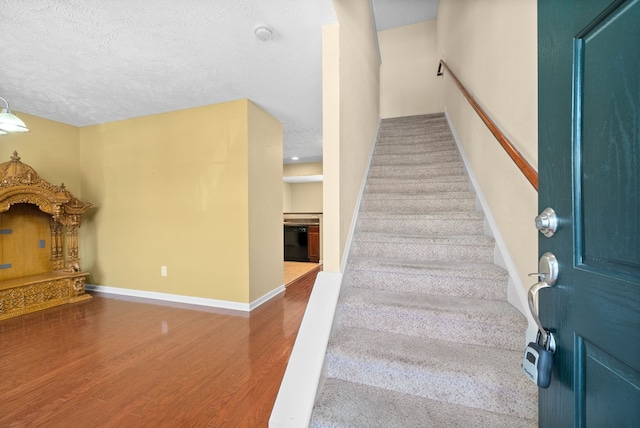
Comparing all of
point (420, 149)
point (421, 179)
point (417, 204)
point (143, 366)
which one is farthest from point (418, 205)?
point (143, 366)

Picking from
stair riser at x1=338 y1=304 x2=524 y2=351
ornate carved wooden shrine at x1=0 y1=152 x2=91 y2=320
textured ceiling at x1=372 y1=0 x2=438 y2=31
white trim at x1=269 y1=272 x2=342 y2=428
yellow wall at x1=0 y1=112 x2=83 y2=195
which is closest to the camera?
white trim at x1=269 y1=272 x2=342 y2=428

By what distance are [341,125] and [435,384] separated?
1.37 meters

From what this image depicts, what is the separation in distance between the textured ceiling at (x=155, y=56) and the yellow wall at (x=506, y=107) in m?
1.05

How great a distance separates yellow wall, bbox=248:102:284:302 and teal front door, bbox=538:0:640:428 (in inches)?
108

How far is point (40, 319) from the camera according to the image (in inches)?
107

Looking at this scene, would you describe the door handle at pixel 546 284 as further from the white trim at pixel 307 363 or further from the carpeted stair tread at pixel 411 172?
the carpeted stair tread at pixel 411 172

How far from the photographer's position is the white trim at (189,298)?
2.98 metres

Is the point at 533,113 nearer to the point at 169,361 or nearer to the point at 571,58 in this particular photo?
the point at 571,58

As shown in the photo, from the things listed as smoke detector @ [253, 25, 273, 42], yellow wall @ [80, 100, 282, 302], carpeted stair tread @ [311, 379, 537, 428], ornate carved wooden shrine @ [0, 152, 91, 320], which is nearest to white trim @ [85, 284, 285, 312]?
yellow wall @ [80, 100, 282, 302]

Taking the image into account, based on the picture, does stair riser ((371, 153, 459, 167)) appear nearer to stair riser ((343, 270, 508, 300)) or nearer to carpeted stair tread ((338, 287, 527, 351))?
stair riser ((343, 270, 508, 300))

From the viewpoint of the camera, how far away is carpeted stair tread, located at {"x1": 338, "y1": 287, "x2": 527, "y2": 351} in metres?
1.21

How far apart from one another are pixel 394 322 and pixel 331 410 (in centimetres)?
52

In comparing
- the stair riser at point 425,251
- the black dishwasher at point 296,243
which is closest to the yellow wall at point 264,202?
the stair riser at point 425,251

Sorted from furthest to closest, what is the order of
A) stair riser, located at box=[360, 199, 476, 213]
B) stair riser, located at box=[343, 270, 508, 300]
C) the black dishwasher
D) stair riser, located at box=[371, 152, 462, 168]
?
the black dishwasher < stair riser, located at box=[371, 152, 462, 168] < stair riser, located at box=[360, 199, 476, 213] < stair riser, located at box=[343, 270, 508, 300]
